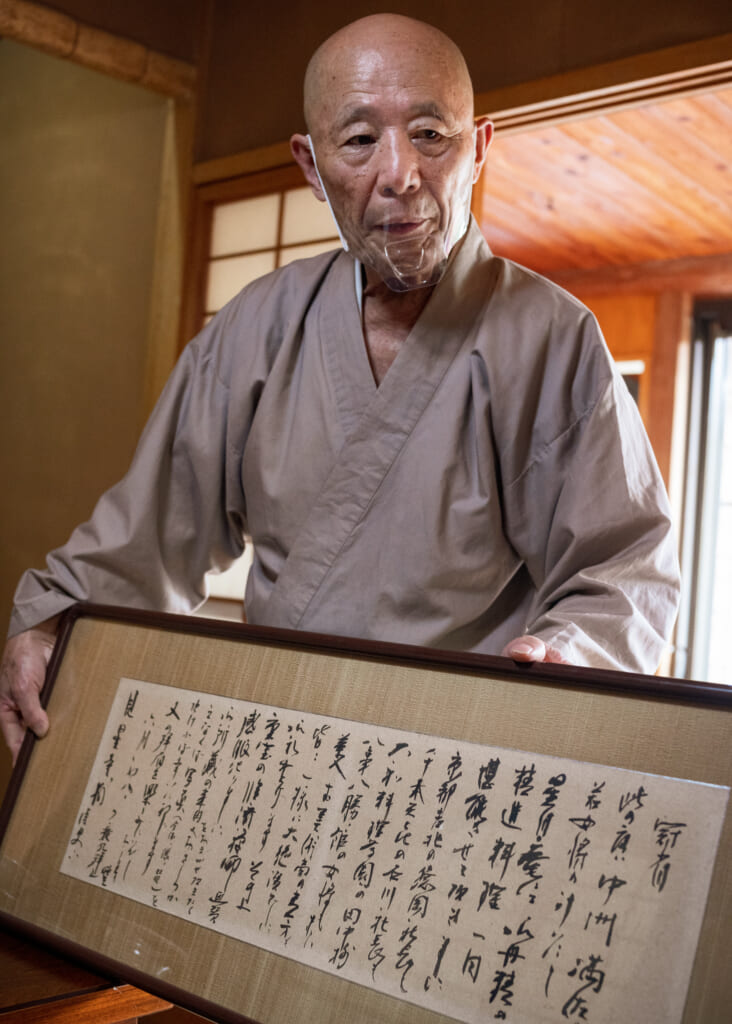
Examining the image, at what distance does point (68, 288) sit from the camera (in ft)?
14.2

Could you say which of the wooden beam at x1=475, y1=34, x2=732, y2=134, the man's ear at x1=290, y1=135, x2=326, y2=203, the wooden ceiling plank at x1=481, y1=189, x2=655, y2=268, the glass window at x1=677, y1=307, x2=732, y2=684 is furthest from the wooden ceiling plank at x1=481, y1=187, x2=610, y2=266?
the man's ear at x1=290, y1=135, x2=326, y2=203

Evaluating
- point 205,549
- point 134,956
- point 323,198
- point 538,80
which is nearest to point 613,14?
point 538,80

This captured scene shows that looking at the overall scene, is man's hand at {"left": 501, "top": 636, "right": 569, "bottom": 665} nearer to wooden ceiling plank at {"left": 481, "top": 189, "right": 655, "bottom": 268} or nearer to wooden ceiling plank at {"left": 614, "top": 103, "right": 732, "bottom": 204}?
wooden ceiling plank at {"left": 614, "top": 103, "right": 732, "bottom": 204}

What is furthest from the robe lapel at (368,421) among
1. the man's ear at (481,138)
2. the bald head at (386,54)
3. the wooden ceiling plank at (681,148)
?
the wooden ceiling plank at (681,148)

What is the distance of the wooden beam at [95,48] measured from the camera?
332cm

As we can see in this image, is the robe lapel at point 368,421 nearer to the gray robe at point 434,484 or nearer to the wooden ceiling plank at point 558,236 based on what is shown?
the gray robe at point 434,484

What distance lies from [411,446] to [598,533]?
0.91 ft

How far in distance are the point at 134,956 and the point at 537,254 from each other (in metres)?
5.33

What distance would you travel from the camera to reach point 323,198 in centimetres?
149

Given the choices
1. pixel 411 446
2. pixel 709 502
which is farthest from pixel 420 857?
pixel 709 502

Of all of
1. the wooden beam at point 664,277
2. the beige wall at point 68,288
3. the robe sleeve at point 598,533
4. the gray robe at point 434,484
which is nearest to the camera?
the robe sleeve at point 598,533

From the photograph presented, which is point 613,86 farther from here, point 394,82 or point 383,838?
point 383,838

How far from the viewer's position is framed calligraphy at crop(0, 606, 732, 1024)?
819mm

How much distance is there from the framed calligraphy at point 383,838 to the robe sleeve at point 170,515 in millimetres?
274
